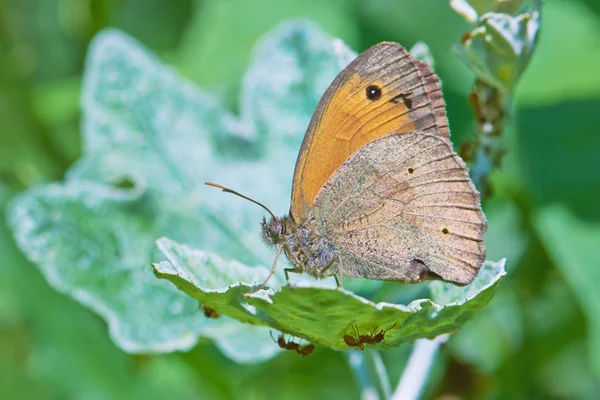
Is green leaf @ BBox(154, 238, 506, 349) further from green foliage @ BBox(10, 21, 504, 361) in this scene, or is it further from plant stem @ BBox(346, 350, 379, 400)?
plant stem @ BBox(346, 350, 379, 400)

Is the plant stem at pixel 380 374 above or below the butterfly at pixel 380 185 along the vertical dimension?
below

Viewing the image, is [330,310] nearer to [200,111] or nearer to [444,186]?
[444,186]

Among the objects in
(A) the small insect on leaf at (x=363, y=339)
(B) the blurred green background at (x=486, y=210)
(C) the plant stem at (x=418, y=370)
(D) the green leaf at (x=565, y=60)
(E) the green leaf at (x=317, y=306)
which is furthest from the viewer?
(D) the green leaf at (x=565, y=60)

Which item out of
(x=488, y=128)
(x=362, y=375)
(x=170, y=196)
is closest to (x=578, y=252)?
(x=488, y=128)

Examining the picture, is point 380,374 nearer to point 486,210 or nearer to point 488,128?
point 488,128

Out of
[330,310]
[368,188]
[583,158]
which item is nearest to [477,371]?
[583,158]

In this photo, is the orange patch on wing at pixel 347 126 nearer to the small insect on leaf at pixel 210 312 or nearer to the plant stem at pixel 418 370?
the small insect on leaf at pixel 210 312

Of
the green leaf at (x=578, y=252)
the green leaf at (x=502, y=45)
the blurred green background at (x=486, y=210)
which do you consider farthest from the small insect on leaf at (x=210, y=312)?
the green leaf at (x=578, y=252)
